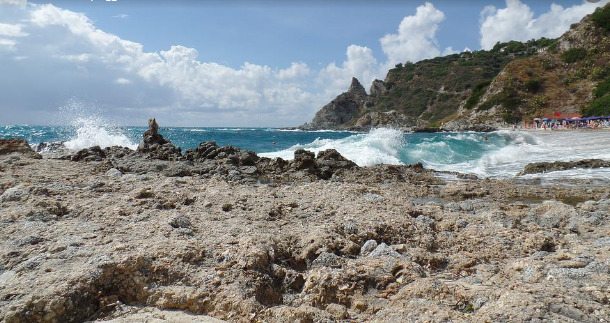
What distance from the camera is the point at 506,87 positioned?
71750 mm

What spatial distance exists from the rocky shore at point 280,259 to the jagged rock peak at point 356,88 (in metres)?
142

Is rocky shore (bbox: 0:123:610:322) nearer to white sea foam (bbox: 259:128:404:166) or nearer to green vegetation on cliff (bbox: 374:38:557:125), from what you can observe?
white sea foam (bbox: 259:128:404:166)

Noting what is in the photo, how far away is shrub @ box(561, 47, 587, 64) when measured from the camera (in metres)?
66.3

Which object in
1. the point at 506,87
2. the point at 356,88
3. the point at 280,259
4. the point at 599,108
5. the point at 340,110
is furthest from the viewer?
the point at 356,88

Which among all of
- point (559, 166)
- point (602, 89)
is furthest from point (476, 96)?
point (559, 166)

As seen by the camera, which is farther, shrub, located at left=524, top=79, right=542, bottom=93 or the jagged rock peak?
the jagged rock peak

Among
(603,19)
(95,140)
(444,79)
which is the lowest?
(95,140)

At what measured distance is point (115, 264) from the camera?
131 inches

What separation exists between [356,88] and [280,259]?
147 m

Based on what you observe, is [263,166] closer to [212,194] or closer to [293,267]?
[212,194]

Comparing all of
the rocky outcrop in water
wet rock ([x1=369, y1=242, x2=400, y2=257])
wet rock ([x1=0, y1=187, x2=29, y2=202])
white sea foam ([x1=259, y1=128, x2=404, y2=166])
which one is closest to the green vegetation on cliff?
white sea foam ([x1=259, y1=128, x2=404, y2=166])

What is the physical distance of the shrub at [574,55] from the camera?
66312 mm

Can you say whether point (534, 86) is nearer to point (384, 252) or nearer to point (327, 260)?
point (384, 252)

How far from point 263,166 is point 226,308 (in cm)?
1282
